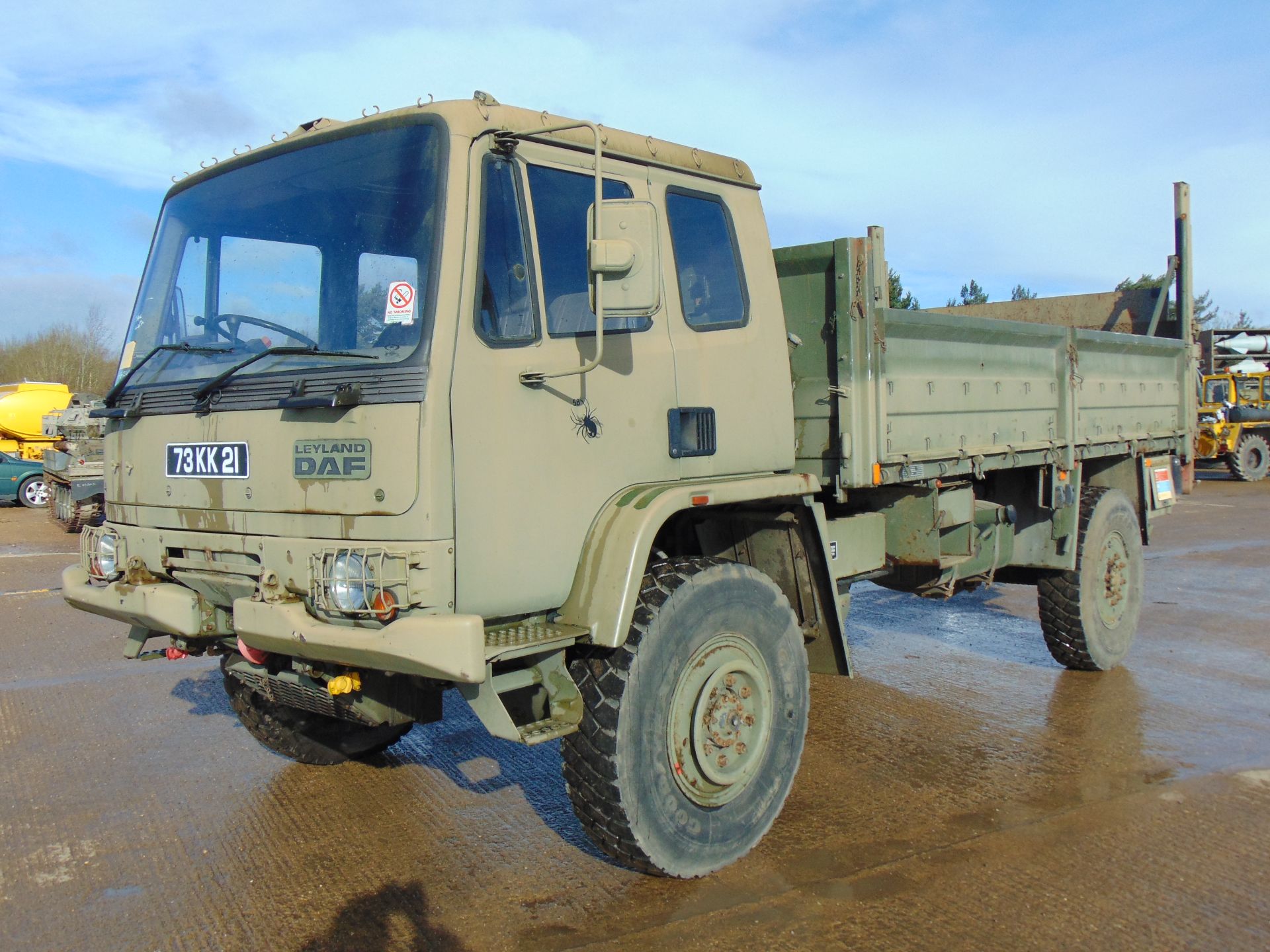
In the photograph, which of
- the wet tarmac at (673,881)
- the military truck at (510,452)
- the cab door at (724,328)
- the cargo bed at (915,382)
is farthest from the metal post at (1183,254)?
the cab door at (724,328)

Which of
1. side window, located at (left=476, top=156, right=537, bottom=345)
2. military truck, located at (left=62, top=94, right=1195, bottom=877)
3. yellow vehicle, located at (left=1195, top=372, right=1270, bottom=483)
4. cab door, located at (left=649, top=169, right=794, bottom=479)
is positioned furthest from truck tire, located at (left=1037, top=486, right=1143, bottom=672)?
yellow vehicle, located at (left=1195, top=372, right=1270, bottom=483)

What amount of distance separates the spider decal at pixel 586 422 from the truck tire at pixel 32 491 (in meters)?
19.3

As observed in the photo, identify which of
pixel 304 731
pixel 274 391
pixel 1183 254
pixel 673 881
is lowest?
pixel 673 881

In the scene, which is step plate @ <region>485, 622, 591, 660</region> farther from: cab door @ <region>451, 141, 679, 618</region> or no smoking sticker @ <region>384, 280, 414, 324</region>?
no smoking sticker @ <region>384, 280, 414, 324</region>

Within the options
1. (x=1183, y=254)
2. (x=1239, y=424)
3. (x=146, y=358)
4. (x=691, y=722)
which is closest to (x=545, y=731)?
(x=691, y=722)

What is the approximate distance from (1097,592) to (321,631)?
5.28 m

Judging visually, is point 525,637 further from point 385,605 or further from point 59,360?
point 59,360

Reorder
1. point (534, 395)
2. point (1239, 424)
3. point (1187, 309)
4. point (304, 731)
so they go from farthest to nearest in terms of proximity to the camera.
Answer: point (1239, 424) < point (1187, 309) < point (304, 731) < point (534, 395)

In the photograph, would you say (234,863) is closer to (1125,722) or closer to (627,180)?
(627,180)

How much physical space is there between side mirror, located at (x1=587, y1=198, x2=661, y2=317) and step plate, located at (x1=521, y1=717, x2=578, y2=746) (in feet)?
4.35

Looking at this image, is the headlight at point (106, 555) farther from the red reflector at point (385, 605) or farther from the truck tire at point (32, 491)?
the truck tire at point (32, 491)

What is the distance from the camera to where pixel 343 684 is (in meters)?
3.48

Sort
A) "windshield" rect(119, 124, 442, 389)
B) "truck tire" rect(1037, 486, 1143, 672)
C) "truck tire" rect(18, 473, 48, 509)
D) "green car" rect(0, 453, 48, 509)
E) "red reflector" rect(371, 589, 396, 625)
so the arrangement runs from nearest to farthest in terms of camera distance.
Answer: "red reflector" rect(371, 589, 396, 625), "windshield" rect(119, 124, 442, 389), "truck tire" rect(1037, 486, 1143, 672), "green car" rect(0, 453, 48, 509), "truck tire" rect(18, 473, 48, 509)

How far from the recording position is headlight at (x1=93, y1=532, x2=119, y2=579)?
13.2 ft
